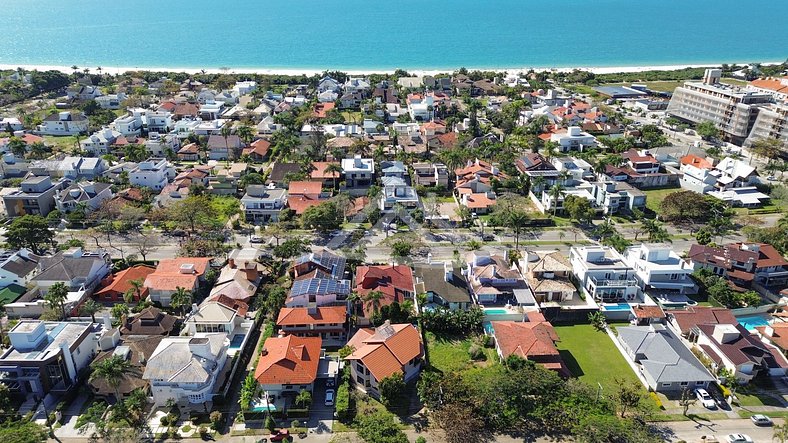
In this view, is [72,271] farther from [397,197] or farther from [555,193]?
[555,193]

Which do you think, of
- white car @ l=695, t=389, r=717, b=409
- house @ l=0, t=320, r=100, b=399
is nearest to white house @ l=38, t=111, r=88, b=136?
house @ l=0, t=320, r=100, b=399

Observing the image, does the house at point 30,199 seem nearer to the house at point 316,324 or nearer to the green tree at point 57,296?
the green tree at point 57,296

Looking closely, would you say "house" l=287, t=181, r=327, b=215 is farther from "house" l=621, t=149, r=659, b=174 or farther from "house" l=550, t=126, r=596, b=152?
"house" l=621, t=149, r=659, b=174

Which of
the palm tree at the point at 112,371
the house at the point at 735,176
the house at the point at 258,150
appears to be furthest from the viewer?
the house at the point at 258,150

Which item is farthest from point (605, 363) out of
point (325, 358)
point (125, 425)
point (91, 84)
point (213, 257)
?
point (91, 84)

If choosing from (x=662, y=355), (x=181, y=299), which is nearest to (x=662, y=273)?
(x=662, y=355)

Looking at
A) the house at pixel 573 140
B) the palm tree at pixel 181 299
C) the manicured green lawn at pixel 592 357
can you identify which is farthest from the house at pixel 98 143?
the manicured green lawn at pixel 592 357
